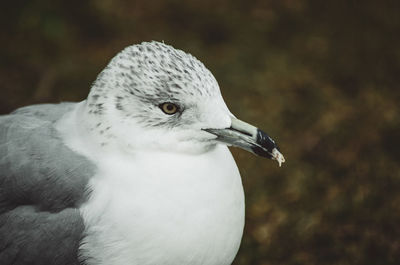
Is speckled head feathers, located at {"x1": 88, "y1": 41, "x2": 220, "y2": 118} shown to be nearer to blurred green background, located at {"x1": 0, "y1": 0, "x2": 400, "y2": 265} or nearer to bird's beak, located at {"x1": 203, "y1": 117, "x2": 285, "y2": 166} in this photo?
bird's beak, located at {"x1": 203, "y1": 117, "x2": 285, "y2": 166}

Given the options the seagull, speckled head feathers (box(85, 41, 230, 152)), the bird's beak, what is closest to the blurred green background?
the seagull

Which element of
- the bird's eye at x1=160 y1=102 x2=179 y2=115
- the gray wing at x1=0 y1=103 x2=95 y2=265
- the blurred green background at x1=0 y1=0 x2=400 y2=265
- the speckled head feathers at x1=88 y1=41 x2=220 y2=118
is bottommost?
the gray wing at x1=0 y1=103 x2=95 y2=265

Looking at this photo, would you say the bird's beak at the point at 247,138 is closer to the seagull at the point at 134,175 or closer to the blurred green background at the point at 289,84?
the seagull at the point at 134,175

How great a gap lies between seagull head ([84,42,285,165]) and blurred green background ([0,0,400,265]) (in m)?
1.51

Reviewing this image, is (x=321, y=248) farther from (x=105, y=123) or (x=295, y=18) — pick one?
(x=295, y=18)

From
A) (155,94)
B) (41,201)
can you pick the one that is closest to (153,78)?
(155,94)

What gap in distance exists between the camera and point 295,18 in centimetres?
544

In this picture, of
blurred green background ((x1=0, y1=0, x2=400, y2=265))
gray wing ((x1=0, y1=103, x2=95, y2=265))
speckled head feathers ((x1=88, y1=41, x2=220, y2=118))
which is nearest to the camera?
speckled head feathers ((x1=88, y1=41, x2=220, y2=118))

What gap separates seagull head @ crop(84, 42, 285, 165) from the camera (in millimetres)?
2254

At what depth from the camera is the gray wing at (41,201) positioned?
2352 mm

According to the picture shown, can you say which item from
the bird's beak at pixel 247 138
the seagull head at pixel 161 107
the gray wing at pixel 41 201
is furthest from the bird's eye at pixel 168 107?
the gray wing at pixel 41 201

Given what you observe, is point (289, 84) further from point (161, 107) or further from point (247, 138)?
point (161, 107)

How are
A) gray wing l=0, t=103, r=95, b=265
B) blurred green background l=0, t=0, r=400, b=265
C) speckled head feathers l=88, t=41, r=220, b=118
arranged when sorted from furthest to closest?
1. blurred green background l=0, t=0, r=400, b=265
2. gray wing l=0, t=103, r=95, b=265
3. speckled head feathers l=88, t=41, r=220, b=118

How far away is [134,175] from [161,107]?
0.33 m
